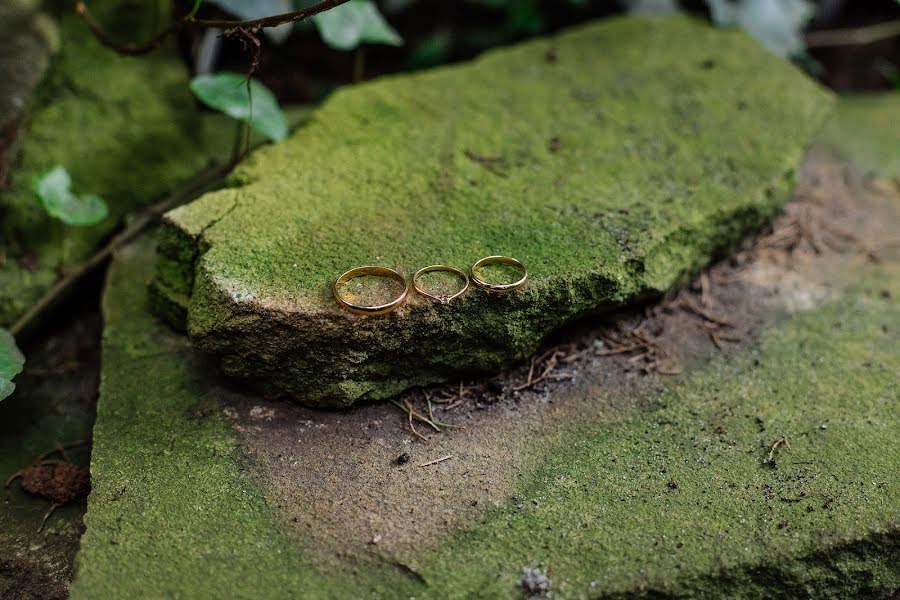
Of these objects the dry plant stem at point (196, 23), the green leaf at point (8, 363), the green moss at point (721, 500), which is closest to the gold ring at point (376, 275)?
the green moss at point (721, 500)

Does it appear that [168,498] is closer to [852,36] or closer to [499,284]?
[499,284]

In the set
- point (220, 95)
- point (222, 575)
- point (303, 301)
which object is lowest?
point (222, 575)

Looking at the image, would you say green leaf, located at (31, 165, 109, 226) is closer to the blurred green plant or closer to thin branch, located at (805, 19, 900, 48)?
the blurred green plant

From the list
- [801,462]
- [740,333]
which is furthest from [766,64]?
[801,462]

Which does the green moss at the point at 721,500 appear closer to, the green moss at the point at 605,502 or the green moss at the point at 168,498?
the green moss at the point at 605,502

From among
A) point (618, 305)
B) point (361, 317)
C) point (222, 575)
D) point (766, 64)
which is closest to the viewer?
point (222, 575)

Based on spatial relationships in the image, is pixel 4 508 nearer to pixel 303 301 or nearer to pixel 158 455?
pixel 158 455

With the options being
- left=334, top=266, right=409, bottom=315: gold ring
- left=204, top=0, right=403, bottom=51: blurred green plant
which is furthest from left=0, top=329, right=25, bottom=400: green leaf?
left=204, top=0, right=403, bottom=51: blurred green plant
